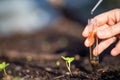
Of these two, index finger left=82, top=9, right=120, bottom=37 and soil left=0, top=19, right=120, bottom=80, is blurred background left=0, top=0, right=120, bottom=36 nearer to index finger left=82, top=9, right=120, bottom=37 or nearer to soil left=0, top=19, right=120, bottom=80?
soil left=0, top=19, right=120, bottom=80

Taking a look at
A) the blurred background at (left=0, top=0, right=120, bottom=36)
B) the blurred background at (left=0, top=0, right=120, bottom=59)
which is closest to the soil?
the blurred background at (left=0, top=0, right=120, bottom=59)

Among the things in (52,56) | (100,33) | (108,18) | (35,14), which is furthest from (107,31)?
(35,14)

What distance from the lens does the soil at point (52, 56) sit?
2.81 meters

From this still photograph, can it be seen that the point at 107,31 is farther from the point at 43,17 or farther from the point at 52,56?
the point at 43,17

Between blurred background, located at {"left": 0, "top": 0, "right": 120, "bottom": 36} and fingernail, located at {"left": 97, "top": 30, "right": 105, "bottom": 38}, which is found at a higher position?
blurred background, located at {"left": 0, "top": 0, "right": 120, "bottom": 36}

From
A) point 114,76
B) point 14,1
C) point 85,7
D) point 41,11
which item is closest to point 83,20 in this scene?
point 85,7

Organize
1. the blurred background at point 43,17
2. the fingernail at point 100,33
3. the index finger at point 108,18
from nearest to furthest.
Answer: the fingernail at point 100,33, the index finger at point 108,18, the blurred background at point 43,17

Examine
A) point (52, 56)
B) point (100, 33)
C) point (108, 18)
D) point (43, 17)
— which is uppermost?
point (43, 17)

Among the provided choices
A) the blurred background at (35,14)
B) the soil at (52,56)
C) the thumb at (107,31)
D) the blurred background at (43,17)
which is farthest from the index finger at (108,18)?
the blurred background at (35,14)

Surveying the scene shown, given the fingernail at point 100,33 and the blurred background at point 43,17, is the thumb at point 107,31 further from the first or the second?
the blurred background at point 43,17

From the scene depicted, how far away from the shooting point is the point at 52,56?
15.0 ft

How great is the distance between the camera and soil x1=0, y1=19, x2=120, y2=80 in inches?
111

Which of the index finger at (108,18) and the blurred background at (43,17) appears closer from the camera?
the index finger at (108,18)

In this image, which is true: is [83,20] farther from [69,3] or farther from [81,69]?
[81,69]
